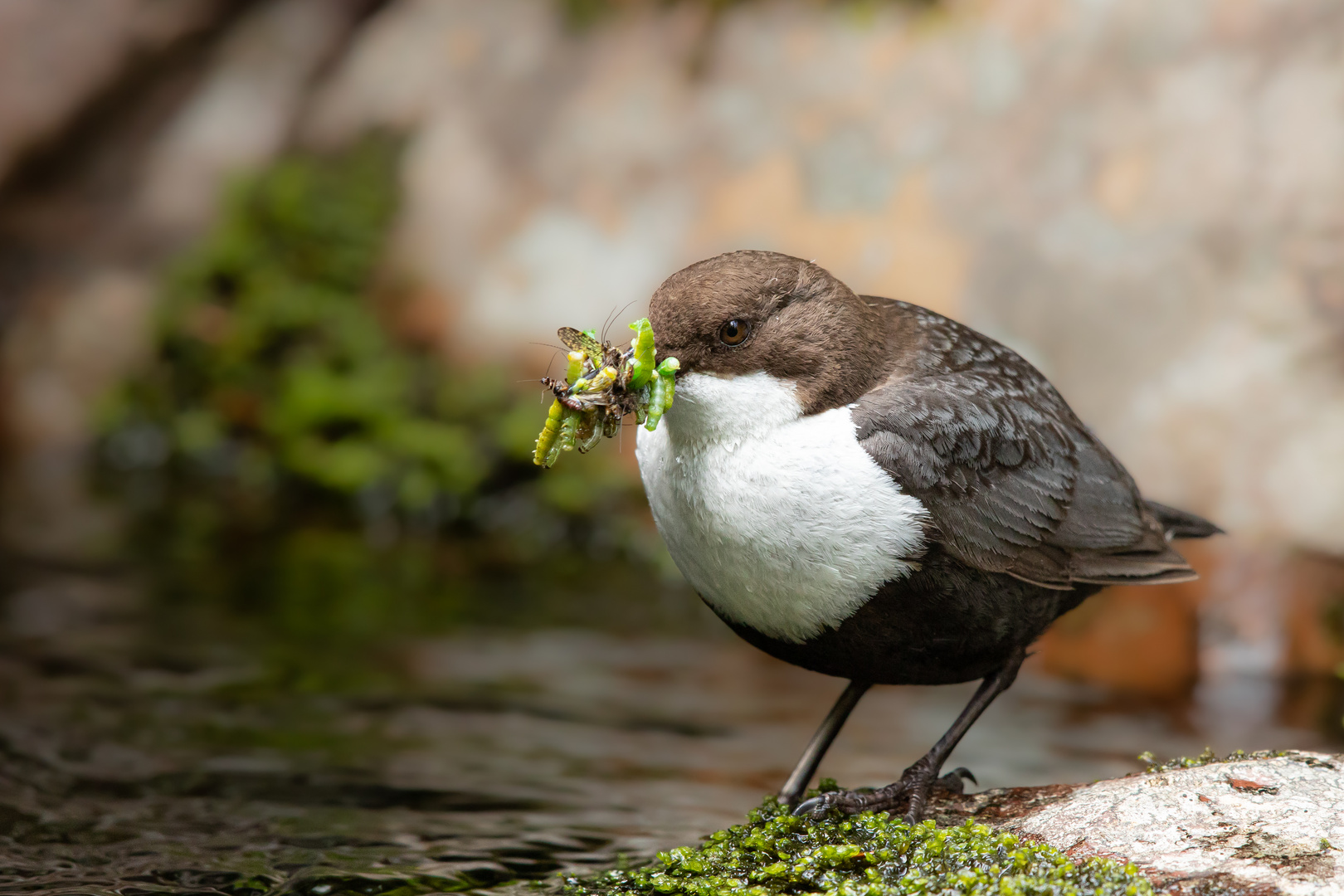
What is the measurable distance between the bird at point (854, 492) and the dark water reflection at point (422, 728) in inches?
38.7

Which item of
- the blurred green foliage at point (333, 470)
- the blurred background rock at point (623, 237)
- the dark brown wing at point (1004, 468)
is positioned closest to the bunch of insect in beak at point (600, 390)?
the dark brown wing at point (1004, 468)

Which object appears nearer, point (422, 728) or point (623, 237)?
point (422, 728)

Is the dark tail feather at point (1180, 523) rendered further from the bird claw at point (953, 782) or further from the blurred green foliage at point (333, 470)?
the blurred green foliage at point (333, 470)

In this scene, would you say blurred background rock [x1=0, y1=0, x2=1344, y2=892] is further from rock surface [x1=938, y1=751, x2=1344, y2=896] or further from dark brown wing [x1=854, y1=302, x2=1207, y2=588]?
rock surface [x1=938, y1=751, x2=1344, y2=896]

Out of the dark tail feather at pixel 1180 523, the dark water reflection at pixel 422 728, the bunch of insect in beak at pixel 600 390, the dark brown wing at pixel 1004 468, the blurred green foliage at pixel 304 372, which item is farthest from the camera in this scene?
the blurred green foliage at pixel 304 372

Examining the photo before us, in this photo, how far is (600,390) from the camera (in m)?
2.77

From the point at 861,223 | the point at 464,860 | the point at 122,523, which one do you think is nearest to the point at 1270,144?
the point at 861,223

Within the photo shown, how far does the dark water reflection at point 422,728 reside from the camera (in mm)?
3525

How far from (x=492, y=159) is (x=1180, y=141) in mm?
4116

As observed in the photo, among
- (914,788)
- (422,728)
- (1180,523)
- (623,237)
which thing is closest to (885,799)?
(914,788)

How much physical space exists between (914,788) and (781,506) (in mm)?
814

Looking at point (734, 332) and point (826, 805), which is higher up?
point (734, 332)

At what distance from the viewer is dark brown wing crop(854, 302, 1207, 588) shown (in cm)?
305

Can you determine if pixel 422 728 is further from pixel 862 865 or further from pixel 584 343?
pixel 584 343
